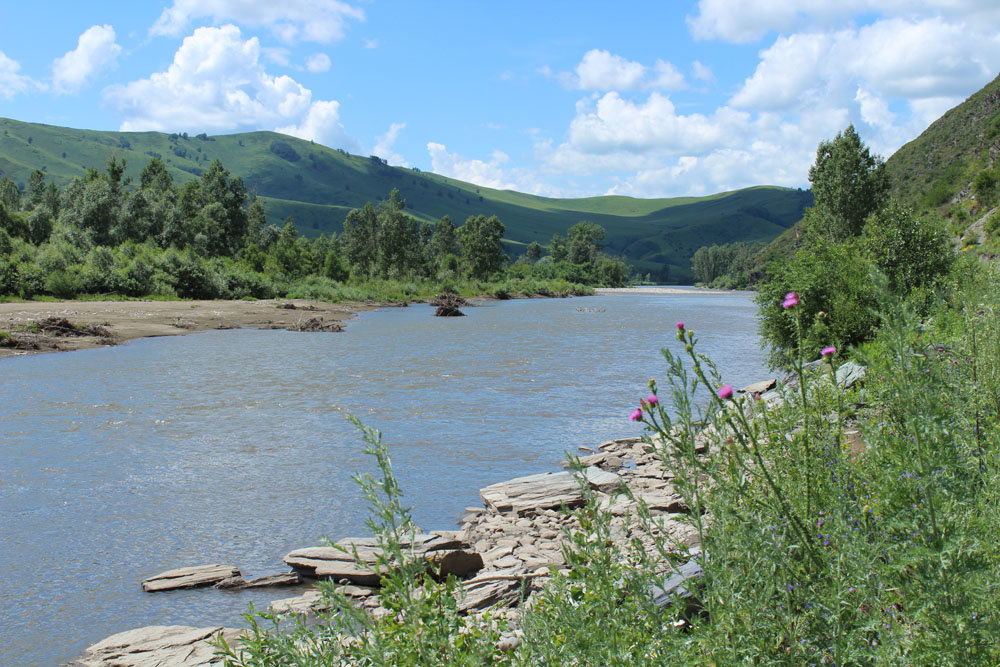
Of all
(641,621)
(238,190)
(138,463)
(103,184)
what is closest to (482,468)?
(138,463)

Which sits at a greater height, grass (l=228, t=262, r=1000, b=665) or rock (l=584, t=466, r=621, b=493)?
grass (l=228, t=262, r=1000, b=665)

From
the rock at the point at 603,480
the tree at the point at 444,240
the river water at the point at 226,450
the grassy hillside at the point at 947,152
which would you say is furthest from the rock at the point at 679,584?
the tree at the point at 444,240

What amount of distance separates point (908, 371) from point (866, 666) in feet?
4.15

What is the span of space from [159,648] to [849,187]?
71.3 metres

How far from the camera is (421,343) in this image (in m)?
38.2

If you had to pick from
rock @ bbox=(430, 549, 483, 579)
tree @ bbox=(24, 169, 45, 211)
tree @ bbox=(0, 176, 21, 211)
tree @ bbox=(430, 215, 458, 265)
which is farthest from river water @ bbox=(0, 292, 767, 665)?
tree @ bbox=(430, 215, 458, 265)

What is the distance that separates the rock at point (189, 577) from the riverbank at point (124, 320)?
26.5 m

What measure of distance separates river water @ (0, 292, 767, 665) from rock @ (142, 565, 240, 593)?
0.16m

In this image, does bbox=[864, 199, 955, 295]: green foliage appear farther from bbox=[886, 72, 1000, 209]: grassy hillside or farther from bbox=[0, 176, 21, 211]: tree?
bbox=[0, 176, 21, 211]: tree

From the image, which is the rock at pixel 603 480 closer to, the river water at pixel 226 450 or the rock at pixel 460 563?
the river water at pixel 226 450

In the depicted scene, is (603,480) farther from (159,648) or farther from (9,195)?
(9,195)

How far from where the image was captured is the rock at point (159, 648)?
6270 millimetres

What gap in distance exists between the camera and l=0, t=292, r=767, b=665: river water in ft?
26.9

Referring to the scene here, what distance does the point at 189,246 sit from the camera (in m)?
73.2
